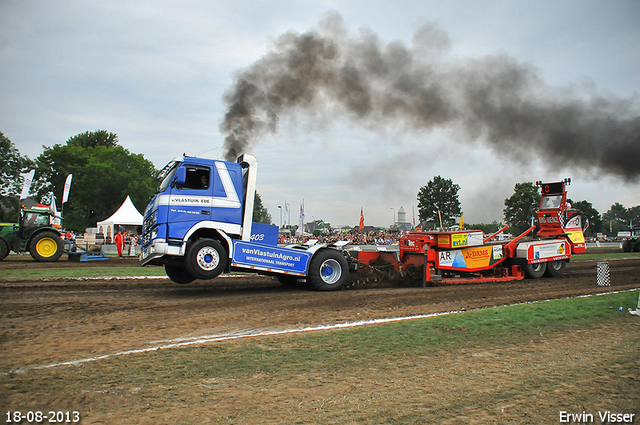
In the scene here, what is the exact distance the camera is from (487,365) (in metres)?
4.32

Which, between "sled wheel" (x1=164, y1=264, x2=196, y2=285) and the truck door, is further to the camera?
"sled wheel" (x1=164, y1=264, x2=196, y2=285)

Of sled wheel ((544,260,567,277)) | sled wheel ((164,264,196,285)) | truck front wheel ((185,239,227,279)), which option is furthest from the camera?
sled wheel ((544,260,567,277))

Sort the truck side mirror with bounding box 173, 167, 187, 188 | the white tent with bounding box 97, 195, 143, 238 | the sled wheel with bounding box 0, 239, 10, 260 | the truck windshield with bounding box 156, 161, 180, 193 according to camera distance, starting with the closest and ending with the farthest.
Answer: the truck side mirror with bounding box 173, 167, 187, 188, the truck windshield with bounding box 156, 161, 180, 193, the sled wheel with bounding box 0, 239, 10, 260, the white tent with bounding box 97, 195, 143, 238

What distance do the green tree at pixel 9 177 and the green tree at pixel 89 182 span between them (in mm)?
4987

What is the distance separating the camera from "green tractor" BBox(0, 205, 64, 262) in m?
17.7

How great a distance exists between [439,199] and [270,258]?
203 feet

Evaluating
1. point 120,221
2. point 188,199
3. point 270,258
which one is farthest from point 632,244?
point 120,221

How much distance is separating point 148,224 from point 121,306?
2.41 meters

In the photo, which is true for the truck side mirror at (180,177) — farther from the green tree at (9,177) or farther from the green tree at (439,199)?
the green tree at (439,199)

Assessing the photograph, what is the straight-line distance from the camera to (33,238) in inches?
693

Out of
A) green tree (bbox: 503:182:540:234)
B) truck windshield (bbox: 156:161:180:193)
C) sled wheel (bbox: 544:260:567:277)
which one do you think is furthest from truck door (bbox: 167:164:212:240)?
green tree (bbox: 503:182:540:234)

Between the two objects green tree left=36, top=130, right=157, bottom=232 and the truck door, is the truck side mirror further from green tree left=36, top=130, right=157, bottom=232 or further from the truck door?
green tree left=36, top=130, right=157, bottom=232

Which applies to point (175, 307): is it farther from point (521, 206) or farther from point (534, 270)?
point (521, 206)

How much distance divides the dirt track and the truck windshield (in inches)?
97.3
